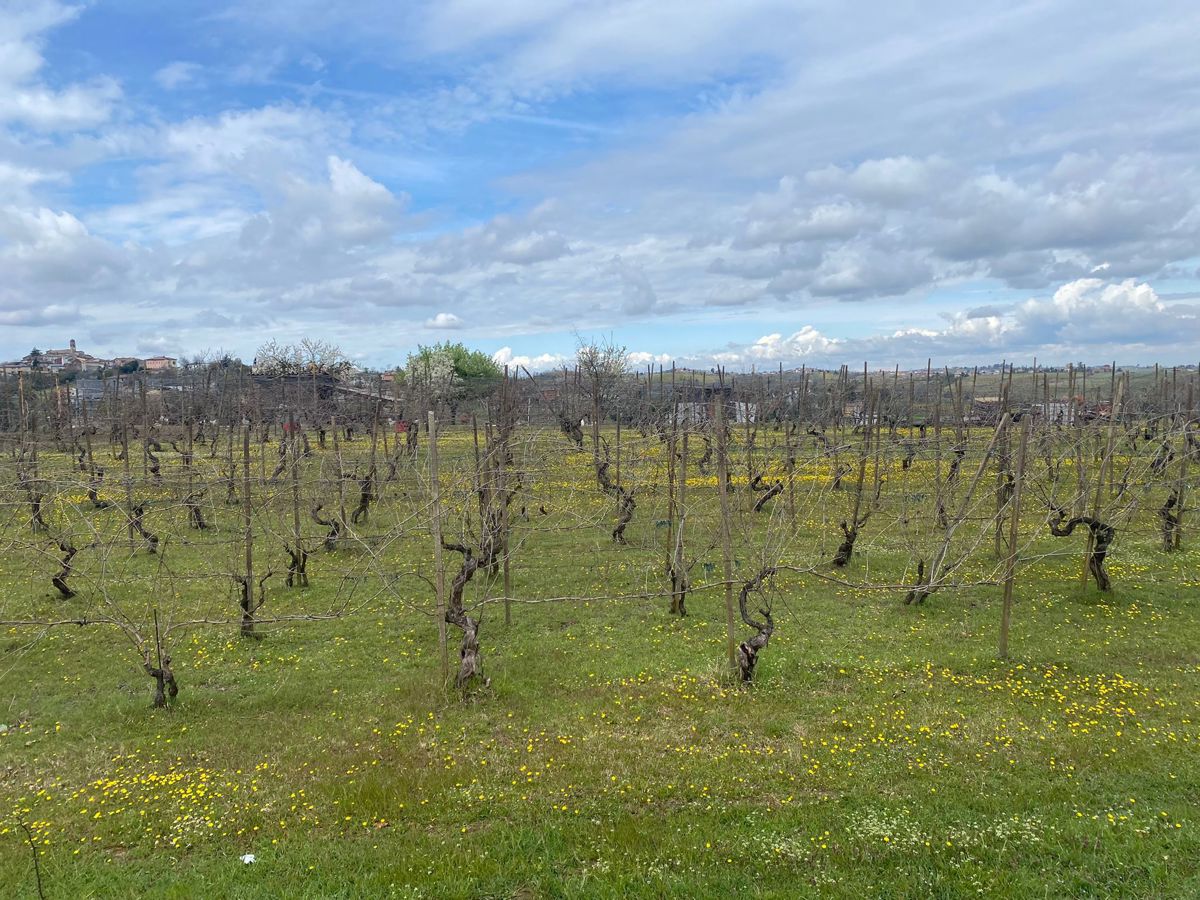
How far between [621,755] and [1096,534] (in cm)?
863

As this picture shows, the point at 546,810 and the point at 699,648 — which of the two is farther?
the point at 699,648

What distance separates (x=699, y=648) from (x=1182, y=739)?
15.5 ft

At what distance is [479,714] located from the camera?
7.03 m

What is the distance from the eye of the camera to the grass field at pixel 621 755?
459 cm

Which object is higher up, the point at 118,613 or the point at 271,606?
the point at 118,613

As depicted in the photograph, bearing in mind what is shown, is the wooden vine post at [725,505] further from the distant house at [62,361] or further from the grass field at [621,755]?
the distant house at [62,361]

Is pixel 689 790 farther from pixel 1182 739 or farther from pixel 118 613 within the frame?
pixel 118 613

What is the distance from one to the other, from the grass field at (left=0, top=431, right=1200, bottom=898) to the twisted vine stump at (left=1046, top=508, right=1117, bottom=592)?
1.12ft

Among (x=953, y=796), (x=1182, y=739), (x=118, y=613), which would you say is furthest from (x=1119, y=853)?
(x=118, y=613)

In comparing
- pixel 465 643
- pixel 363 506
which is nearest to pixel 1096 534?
pixel 465 643

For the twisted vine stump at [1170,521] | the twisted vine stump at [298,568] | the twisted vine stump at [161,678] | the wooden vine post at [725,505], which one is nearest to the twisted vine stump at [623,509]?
the twisted vine stump at [298,568]

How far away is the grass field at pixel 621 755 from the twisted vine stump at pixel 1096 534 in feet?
1.12

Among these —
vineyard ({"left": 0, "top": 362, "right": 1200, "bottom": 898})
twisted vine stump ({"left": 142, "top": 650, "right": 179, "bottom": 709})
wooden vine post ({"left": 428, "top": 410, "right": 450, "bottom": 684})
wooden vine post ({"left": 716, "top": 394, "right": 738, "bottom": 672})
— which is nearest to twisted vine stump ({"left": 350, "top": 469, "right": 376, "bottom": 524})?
vineyard ({"left": 0, "top": 362, "right": 1200, "bottom": 898})

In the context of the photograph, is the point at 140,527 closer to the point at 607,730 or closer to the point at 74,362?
the point at 607,730
